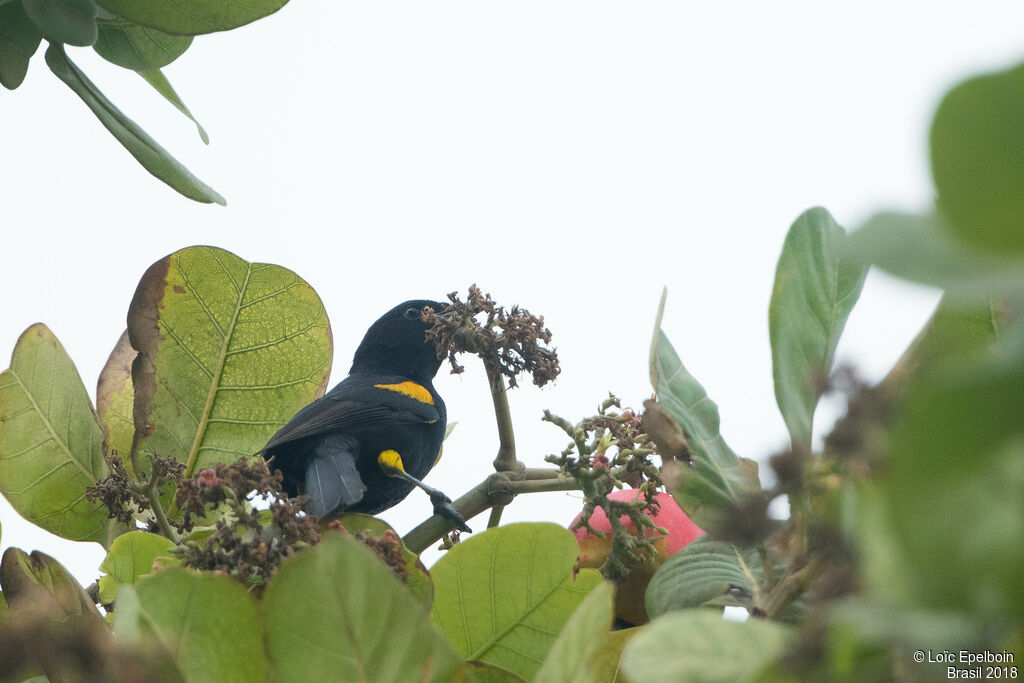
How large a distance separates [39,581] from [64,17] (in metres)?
0.61

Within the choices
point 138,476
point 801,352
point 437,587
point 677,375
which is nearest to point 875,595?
point 801,352

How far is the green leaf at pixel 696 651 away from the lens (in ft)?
1.16

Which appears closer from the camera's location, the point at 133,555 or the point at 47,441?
the point at 133,555

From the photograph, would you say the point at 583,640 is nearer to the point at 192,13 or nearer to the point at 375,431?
the point at 192,13

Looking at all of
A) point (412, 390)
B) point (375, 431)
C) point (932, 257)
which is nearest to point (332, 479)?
point (375, 431)

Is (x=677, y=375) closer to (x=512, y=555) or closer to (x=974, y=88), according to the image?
(x=512, y=555)

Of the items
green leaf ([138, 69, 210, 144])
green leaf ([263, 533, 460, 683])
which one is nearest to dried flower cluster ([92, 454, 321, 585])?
green leaf ([263, 533, 460, 683])

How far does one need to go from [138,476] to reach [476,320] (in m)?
0.47

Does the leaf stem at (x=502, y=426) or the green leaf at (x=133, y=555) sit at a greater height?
the leaf stem at (x=502, y=426)

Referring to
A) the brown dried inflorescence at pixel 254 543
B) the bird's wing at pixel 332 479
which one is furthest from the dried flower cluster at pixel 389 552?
the bird's wing at pixel 332 479

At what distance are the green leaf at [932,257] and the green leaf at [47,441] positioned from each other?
1058 mm

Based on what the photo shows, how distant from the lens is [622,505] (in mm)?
949

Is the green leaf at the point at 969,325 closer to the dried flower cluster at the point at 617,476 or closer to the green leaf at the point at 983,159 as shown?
the green leaf at the point at 983,159

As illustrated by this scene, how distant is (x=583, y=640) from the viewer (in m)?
0.48
